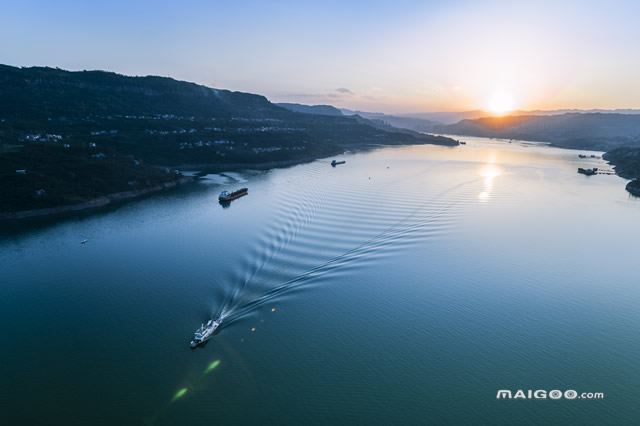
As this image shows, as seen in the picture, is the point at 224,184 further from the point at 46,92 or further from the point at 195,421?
the point at 46,92

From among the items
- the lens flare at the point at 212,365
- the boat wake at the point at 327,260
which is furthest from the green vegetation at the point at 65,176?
the lens flare at the point at 212,365

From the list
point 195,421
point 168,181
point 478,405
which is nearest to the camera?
point 195,421

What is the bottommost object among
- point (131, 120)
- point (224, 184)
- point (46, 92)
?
point (224, 184)

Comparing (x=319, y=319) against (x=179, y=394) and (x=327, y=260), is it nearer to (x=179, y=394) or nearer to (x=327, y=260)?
(x=327, y=260)

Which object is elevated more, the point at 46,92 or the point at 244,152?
the point at 46,92

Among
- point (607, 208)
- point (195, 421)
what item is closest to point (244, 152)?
point (607, 208)

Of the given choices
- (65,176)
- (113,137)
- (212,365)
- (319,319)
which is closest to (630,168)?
(319,319)

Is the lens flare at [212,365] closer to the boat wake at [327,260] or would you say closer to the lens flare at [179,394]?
the lens flare at [179,394]

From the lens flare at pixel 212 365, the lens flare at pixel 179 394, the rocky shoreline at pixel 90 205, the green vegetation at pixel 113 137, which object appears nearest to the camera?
the lens flare at pixel 179 394
